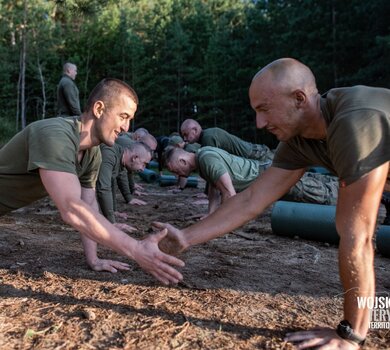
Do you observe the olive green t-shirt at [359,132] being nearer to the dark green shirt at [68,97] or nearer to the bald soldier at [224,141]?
the bald soldier at [224,141]

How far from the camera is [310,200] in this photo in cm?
622

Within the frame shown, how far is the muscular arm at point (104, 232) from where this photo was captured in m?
2.31

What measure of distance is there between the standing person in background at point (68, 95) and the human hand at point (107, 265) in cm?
507

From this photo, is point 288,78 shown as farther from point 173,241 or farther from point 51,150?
point 51,150

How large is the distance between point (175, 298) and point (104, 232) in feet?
2.24

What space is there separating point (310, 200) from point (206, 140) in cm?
217

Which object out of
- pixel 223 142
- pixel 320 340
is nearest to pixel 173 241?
pixel 320 340

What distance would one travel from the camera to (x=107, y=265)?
322 centimetres

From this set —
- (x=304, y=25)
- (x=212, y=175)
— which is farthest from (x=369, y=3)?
(x=212, y=175)

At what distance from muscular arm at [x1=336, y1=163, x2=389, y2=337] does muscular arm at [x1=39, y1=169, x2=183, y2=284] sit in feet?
2.79

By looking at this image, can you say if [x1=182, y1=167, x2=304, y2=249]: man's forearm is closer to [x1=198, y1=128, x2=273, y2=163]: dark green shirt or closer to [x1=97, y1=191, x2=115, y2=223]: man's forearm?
Result: [x1=97, y1=191, x2=115, y2=223]: man's forearm

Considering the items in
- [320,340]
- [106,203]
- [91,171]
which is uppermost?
[91,171]

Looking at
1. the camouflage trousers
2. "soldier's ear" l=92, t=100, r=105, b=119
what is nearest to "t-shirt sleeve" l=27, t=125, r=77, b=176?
"soldier's ear" l=92, t=100, r=105, b=119

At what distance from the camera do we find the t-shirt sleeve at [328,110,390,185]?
1849mm
